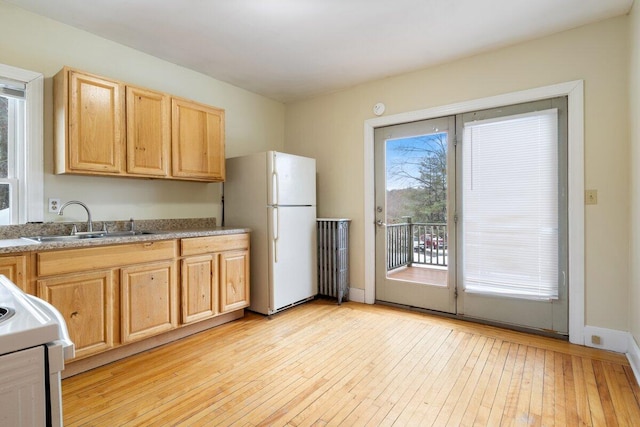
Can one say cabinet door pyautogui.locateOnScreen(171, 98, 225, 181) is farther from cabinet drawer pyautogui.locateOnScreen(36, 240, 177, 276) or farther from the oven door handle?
the oven door handle

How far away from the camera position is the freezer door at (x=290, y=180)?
3.29m

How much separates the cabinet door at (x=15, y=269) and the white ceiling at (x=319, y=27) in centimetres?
180

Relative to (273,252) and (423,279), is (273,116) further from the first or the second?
(423,279)

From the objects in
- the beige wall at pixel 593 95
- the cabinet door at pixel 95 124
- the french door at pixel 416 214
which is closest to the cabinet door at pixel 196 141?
the cabinet door at pixel 95 124

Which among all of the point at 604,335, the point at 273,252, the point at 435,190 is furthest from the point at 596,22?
the point at 273,252

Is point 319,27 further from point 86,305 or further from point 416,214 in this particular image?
point 86,305

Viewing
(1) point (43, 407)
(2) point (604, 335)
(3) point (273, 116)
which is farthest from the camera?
(3) point (273, 116)

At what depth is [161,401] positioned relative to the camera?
6.24 feet

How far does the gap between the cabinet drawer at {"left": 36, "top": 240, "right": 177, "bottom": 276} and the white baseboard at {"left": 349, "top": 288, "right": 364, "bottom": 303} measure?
2.10 metres

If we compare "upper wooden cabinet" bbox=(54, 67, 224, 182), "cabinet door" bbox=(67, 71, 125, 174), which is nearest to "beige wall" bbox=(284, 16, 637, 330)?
"upper wooden cabinet" bbox=(54, 67, 224, 182)

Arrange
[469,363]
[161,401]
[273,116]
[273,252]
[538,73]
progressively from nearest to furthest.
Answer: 1. [161,401]
2. [469,363]
3. [538,73]
4. [273,252]
5. [273,116]

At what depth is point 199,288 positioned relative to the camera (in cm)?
286

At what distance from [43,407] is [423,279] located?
3284 millimetres

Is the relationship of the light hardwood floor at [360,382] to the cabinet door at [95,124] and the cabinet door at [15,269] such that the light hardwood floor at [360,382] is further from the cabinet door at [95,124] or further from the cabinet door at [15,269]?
the cabinet door at [95,124]
